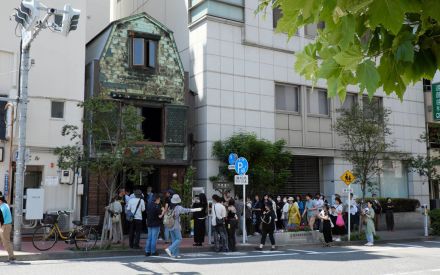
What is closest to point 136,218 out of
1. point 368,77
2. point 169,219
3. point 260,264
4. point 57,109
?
point 169,219

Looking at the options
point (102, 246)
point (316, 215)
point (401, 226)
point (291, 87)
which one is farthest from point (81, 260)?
point (401, 226)

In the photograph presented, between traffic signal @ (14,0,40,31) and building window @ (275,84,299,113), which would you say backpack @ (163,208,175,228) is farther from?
building window @ (275,84,299,113)

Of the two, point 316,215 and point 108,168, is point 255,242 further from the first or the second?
point 108,168

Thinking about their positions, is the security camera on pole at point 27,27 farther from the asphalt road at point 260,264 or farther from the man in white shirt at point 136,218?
the man in white shirt at point 136,218

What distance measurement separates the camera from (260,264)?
1348 cm

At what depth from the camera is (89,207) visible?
69.5 ft

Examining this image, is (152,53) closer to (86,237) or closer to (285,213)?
(285,213)

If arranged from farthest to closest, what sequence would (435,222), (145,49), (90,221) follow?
1. (435,222)
2. (145,49)
3. (90,221)

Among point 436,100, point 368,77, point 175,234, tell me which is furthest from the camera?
point 436,100

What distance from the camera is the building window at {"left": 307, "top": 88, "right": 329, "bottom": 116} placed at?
2794 cm

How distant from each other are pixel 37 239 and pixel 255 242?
26.9ft

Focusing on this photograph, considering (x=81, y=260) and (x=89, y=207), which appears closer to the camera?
(x=81, y=260)

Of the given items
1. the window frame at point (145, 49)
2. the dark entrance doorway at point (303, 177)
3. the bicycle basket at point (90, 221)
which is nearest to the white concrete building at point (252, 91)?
the dark entrance doorway at point (303, 177)

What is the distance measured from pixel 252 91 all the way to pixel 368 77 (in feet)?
74.9
